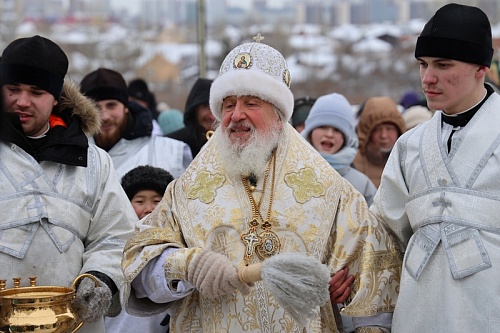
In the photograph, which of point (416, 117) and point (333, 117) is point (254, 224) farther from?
point (416, 117)

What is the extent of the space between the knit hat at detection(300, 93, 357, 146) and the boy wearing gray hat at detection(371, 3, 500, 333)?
100 inches

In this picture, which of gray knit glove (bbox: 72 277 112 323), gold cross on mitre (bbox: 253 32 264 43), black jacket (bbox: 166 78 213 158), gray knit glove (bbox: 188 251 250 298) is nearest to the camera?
gray knit glove (bbox: 188 251 250 298)

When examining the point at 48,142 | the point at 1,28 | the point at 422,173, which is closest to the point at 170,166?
the point at 48,142

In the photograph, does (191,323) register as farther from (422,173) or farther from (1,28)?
(1,28)

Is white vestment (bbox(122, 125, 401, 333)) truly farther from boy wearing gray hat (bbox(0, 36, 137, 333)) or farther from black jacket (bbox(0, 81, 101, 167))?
black jacket (bbox(0, 81, 101, 167))

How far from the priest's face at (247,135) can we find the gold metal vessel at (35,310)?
920 millimetres

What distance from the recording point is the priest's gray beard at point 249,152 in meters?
4.42

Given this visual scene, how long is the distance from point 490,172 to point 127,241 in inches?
62.9

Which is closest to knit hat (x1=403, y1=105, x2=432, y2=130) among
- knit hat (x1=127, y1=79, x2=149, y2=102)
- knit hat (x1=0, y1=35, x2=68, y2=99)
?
knit hat (x1=127, y1=79, x2=149, y2=102)

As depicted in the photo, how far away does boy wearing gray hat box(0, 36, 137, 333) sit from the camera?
4352 millimetres

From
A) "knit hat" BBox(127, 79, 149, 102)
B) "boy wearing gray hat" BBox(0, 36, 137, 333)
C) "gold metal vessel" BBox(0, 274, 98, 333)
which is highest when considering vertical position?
"knit hat" BBox(127, 79, 149, 102)

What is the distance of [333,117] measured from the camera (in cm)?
691

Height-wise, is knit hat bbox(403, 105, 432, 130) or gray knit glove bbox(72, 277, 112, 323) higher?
knit hat bbox(403, 105, 432, 130)

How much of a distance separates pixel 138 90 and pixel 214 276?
6.25 m
